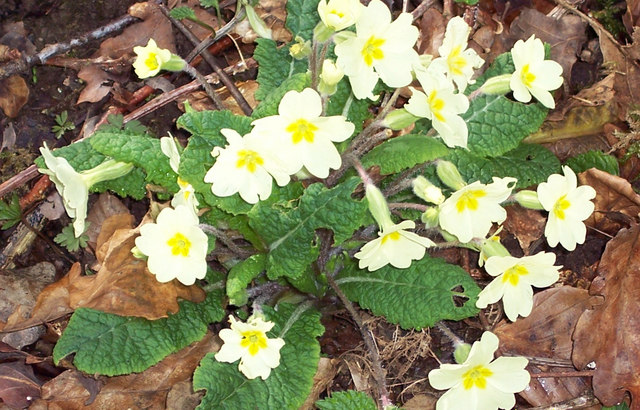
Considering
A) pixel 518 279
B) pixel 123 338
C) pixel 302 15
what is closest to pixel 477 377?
pixel 518 279

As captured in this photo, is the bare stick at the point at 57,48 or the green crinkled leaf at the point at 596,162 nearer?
the green crinkled leaf at the point at 596,162

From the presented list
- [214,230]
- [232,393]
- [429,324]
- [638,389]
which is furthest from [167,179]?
[638,389]

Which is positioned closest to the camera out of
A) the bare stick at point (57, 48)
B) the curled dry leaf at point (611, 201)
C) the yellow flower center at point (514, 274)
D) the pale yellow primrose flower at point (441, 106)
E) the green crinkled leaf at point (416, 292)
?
the pale yellow primrose flower at point (441, 106)

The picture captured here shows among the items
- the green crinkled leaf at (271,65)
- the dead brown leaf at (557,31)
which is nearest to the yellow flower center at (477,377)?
the green crinkled leaf at (271,65)

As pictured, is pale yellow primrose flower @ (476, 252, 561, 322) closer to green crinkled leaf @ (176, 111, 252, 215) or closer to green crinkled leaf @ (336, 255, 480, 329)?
green crinkled leaf @ (336, 255, 480, 329)

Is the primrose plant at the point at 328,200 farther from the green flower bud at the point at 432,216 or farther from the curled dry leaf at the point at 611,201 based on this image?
the curled dry leaf at the point at 611,201

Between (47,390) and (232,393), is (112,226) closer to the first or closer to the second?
(47,390)
